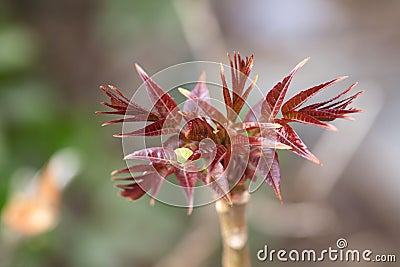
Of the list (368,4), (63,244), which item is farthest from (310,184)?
(368,4)

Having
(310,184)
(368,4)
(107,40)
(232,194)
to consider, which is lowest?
(310,184)

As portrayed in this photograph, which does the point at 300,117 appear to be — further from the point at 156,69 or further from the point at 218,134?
the point at 156,69

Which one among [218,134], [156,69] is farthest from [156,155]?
[156,69]

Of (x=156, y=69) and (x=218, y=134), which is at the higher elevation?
(x=218, y=134)

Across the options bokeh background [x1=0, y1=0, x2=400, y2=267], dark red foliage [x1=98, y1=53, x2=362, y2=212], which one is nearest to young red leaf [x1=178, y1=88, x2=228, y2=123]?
dark red foliage [x1=98, y1=53, x2=362, y2=212]

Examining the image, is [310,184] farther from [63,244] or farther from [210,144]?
[210,144]

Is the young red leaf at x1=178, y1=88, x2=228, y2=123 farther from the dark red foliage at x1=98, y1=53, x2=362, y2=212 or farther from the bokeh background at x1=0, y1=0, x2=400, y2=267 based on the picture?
the bokeh background at x1=0, y1=0, x2=400, y2=267
